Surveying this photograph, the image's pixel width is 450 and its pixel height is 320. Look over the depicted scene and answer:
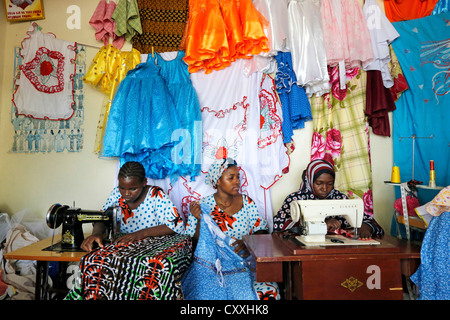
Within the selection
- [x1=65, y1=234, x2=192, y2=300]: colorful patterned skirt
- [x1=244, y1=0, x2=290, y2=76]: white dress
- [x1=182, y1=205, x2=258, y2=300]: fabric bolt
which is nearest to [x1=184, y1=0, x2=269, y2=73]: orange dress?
[x1=244, y1=0, x2=290, y2=76]: white dress

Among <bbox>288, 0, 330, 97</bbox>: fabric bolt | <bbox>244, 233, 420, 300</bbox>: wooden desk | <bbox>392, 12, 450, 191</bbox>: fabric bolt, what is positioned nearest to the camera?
<bbox>244, 233, 420, 300</bbox>: wooden desk

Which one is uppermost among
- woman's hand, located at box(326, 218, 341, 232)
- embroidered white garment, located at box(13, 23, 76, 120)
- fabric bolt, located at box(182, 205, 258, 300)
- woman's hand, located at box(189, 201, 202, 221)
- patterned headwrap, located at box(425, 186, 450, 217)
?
embroidered white garment, located at box(13, 23, 76, 120)

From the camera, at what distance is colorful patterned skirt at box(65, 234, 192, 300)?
67.1 inches

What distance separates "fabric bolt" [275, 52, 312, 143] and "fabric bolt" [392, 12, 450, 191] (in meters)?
0.98

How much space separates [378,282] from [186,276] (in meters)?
1.14

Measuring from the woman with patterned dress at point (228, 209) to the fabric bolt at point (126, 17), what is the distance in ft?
5.74

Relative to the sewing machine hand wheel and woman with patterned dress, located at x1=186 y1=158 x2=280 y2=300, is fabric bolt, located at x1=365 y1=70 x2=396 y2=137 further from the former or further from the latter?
the sewing machine hand wheel

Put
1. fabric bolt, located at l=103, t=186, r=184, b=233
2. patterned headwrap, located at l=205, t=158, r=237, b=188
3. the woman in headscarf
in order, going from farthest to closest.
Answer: patterned headwrap, located at l=205, t=158, r=237, b=188 < the woman in headscarf < fabric bolt, located at l=103, t=186, r=184, b=233

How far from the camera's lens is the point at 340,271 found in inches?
64.6

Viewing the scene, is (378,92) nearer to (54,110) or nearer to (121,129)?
(121,129)

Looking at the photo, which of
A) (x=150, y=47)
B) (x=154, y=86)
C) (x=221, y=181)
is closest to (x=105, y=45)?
(x=150, y=47)

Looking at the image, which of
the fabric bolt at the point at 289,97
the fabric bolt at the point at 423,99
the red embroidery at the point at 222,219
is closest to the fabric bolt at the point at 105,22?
the fabric bolt at the point at 289,97

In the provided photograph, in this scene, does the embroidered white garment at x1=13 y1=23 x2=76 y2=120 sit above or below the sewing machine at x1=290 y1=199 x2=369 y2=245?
above

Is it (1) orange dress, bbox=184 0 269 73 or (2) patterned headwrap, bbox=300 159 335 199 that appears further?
(1) orange dress, bbox=184 0 269 73
